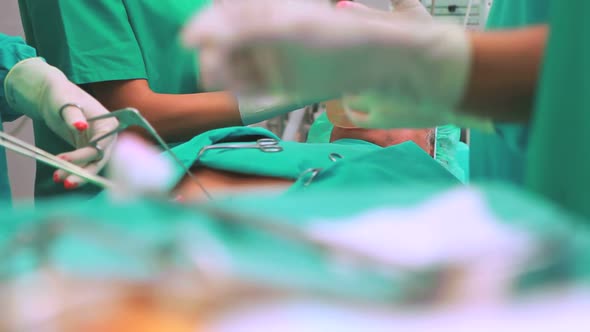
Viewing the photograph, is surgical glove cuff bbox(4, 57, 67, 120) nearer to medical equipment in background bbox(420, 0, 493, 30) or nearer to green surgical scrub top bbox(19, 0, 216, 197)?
green surgical scrub top bbox(19, 0, 216, 197)

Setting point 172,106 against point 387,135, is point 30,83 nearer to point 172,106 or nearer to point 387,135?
point 172,106

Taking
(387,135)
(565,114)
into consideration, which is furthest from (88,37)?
(565,114)

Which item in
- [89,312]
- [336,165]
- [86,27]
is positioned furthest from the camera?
[86,27]

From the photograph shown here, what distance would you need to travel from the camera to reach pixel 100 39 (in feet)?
4.67

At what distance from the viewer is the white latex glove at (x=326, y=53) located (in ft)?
1.64

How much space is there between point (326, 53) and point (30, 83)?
3.21 feet

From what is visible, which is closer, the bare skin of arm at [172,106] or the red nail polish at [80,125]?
the red nail polish at [80,125]

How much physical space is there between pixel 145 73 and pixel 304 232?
122cm

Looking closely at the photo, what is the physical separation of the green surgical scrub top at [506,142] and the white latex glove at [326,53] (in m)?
0.16

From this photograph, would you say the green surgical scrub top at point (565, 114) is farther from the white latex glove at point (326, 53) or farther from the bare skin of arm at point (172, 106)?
the bare skin of arm at point (172, 106)

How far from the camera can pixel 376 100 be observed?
0.65 m

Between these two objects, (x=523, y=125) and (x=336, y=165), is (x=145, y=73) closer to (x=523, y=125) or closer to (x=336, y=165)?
(x=336, y=165)

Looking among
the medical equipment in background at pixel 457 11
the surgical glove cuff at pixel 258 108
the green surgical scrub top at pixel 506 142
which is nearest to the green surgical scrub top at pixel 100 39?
the surgical glove cuff at pixel 258 108

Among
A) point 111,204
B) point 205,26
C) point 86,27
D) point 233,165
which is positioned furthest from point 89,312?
point 86,27
